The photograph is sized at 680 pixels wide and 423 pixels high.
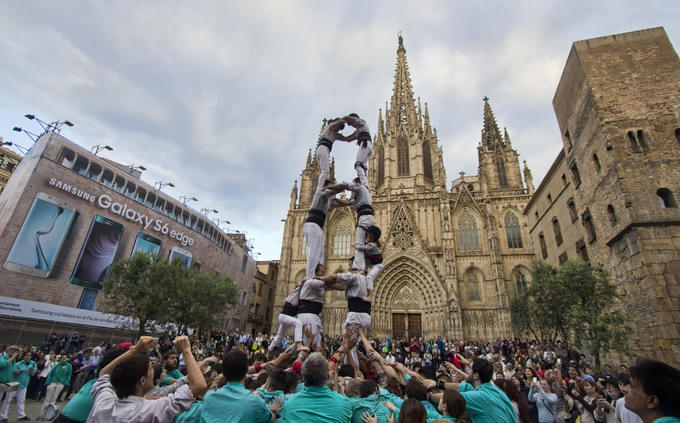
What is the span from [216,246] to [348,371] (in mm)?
32591

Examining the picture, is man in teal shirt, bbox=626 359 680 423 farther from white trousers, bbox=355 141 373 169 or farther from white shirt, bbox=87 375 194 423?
white trousers, bbox=355 141 373 169

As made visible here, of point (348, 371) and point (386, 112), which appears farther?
point (386, 112)

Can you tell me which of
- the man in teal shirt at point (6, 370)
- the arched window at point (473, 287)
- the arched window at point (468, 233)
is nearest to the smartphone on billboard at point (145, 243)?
the man in teal shirt at point (6, 370)

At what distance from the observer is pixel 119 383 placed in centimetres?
226

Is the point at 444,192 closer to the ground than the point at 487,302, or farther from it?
farther from it

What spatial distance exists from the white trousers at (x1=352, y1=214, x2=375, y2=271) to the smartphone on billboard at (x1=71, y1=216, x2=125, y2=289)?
2303 cm

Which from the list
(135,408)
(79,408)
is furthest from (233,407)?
(79,408)

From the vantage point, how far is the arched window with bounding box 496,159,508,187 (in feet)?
112

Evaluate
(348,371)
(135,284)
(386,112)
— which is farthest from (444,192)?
(348,371)

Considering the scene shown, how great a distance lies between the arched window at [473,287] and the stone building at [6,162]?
41650 mm

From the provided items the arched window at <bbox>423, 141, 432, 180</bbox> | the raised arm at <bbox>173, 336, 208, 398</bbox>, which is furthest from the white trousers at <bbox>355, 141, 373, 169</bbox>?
the arched window at <bbox>423, 141, 432, 180</bbox>

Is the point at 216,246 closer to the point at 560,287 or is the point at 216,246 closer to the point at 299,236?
the point at 299,236

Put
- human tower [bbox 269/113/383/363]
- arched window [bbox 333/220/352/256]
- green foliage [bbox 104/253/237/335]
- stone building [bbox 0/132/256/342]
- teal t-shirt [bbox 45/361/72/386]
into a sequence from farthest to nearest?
arched window [bbox 333/220/352/256] < stone building [bbox 0/132/256/342] < green foliage [bbox 104/253/237/335] < teal t-shirt [bbox 45/361/72/386] < human tower [bbox 269/113/383/363]

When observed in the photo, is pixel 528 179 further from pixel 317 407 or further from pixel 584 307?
pixel 317 407
